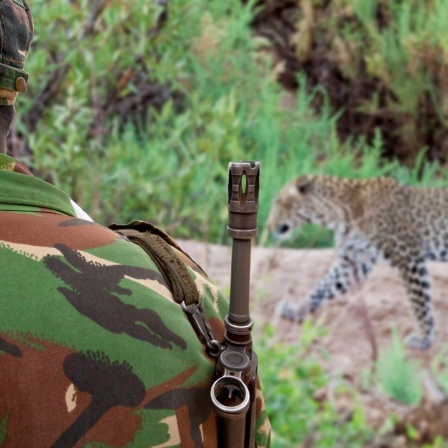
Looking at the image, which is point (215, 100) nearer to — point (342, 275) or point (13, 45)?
point (342, 275)

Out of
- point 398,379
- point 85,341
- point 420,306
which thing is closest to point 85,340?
point 85,341

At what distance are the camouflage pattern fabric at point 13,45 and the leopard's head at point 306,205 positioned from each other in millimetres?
2754

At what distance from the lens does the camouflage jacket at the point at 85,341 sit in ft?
1.55

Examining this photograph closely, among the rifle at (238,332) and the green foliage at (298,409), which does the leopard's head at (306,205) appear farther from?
the rifle at (238,332)

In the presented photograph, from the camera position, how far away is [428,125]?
5.09m

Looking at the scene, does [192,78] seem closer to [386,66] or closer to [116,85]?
[386,66]

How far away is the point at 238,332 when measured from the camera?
0.54 m

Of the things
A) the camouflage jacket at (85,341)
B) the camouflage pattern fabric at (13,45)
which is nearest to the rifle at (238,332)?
the camouflage jacket at (85,341)

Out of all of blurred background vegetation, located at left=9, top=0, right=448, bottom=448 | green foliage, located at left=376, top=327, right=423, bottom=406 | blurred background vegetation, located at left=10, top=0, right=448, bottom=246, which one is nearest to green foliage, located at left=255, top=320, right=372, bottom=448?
blurred background vegetation, located at left=9, top=0, right=448, bottom=448

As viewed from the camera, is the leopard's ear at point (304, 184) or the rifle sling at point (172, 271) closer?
the rifle sling at point (172, 271)

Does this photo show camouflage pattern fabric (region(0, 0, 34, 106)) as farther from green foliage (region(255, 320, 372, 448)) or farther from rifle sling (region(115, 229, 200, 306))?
green foliage (region(255, 320, 372, 448))

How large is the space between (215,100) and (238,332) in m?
4.12

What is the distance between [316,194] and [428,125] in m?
2.14

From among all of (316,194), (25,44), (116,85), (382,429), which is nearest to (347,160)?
(316,194)
